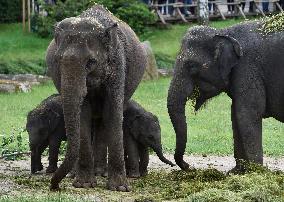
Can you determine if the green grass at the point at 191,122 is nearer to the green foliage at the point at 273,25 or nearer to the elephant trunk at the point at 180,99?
the elephant trunk at the point at 180,99

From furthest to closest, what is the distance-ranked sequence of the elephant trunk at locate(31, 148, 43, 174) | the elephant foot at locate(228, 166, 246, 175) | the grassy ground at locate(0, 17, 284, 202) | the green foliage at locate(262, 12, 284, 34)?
the elephant trunk at locate(31, 148, 43, 174) → the elephant foot at locate(228, 166, 246, 175) → the green foliage at locate(262, 12, 284, 34) → the grassy ground at locate(0, 17, 284, 202)

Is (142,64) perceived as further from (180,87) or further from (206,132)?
(206,132)

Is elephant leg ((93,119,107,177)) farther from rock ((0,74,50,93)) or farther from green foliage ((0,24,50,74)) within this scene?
green foliage ((0,24,50,74))

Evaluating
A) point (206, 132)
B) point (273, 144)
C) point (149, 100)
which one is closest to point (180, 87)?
point (273, 144)

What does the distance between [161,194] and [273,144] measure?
24.5 feet

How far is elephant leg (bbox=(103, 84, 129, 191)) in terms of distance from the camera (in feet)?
36.4

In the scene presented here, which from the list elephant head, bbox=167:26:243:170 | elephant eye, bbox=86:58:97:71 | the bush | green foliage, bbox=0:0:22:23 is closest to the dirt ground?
elephant eye, bbox=86:58:97:71

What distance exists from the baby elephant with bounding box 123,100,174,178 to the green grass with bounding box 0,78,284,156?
2.85 ft

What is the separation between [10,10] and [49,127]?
98.7 ft

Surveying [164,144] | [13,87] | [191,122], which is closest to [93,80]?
[164,144]

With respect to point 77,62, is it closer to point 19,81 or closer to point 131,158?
point 131,158

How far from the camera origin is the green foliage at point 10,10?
41.5 meters

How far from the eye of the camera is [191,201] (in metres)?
9.51

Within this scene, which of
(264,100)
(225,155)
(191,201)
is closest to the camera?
(191,201)
